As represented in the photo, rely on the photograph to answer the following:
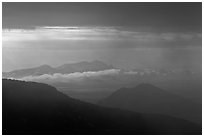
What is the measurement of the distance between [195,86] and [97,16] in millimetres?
6823

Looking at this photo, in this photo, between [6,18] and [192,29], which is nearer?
[6,18]

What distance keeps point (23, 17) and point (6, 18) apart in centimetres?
111

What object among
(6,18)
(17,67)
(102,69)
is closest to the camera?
(6,18)

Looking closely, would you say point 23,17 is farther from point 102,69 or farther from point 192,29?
point 192,29

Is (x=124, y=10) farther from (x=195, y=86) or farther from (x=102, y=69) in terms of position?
(x=195, y=86)

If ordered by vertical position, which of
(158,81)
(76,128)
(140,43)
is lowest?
(76,128)

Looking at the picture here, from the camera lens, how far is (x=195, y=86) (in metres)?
15.8

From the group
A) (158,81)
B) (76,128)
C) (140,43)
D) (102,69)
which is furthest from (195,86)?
(76,128)

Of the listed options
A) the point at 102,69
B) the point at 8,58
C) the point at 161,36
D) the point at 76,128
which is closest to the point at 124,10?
the point at 161,36

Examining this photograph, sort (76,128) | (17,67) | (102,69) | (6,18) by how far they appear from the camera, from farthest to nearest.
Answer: (76,128), (102,69), (17,67), (6,18)

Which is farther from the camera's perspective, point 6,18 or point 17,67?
point 17,67

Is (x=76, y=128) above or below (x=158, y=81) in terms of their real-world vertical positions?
below

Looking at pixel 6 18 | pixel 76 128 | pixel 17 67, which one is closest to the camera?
pixel 6 18

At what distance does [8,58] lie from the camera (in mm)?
14719
